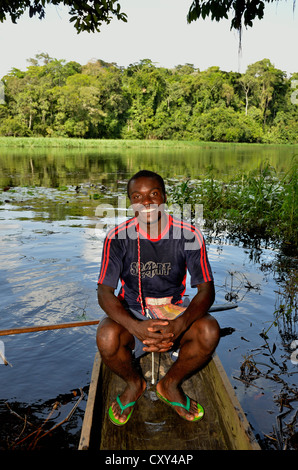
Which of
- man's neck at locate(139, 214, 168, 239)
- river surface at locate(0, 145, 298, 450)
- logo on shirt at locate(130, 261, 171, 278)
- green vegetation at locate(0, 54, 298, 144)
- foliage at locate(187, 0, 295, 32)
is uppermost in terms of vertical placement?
green vegetation at locate(0, 54, 298, 144)

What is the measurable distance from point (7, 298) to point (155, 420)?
103 inches

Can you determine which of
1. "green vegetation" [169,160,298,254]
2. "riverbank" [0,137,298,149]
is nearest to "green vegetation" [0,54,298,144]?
"riverbank" [0,137,298,149]

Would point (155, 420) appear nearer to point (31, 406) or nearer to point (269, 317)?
point (31, 406)

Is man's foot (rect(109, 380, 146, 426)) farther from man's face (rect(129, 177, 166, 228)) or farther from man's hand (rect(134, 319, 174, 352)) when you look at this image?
man's face (rect(129, 177, 166, 228))

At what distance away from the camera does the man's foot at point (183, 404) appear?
2.19 metres

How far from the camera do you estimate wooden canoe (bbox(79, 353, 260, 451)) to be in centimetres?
188

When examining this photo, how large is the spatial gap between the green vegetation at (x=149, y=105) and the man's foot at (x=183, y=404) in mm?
45821

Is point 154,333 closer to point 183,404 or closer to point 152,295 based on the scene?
point 152,295

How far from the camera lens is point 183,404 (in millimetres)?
2211

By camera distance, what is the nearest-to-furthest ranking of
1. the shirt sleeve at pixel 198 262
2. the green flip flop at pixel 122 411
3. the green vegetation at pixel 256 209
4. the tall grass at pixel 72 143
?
the green flip flop at pixel 122 411 → the shirt sleeve at pixel 198 262 → the green vegetation at pixel 256 209 → the tall grass at pixel 72 143

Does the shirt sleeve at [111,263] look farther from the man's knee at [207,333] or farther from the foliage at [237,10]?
the foliage at [237,10]

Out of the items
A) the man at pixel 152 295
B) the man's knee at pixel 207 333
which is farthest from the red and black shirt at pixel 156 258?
the man's knee at pixel 207 333

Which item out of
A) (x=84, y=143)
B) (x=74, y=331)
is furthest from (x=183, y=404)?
(x=84, y=143)

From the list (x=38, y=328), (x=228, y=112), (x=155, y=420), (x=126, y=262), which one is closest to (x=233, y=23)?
(x=126, y=262)
